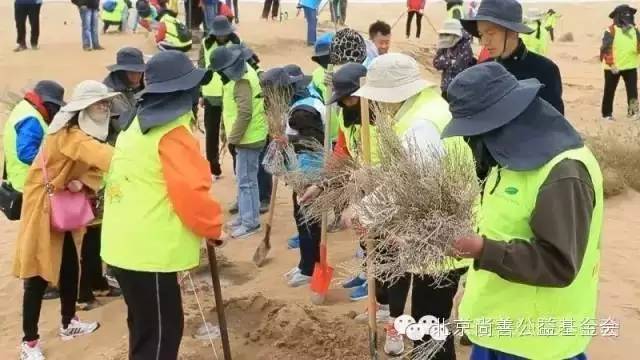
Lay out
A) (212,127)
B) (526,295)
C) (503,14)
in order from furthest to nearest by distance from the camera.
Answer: (212,127)
(503,14)
(526,295)

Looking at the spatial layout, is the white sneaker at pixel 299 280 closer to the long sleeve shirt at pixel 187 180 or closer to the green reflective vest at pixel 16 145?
the green reflective vest at pixel 16 145

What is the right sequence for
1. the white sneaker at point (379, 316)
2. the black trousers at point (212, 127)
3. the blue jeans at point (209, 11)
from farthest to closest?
the blue jeans at point (209, 11) → the black trousers at point (212, 127) → the white sneaker at point (379, 316)

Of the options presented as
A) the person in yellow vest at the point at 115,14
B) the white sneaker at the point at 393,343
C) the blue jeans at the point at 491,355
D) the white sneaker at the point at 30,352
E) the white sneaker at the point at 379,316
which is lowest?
the person in yellow vest at the point at 115,14

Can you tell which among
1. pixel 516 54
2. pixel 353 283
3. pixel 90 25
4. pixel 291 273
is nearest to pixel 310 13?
pixel 90 25

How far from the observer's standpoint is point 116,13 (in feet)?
62.8

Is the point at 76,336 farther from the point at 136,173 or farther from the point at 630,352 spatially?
the point at 630,352

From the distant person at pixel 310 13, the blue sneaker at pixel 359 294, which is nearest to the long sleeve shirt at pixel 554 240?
the blue sneaker at pixel 359 294

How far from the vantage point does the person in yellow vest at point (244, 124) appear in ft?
22.4

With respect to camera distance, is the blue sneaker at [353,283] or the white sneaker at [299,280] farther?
the white sneaker at [299,280]

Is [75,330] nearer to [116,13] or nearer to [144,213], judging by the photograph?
[144,213]

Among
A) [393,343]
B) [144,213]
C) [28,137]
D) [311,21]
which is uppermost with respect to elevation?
[144,213]

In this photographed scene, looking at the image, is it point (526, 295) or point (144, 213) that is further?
point (144, 213)

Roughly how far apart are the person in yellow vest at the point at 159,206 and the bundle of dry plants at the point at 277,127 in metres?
A: 2.04

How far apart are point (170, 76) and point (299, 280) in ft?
8.55
